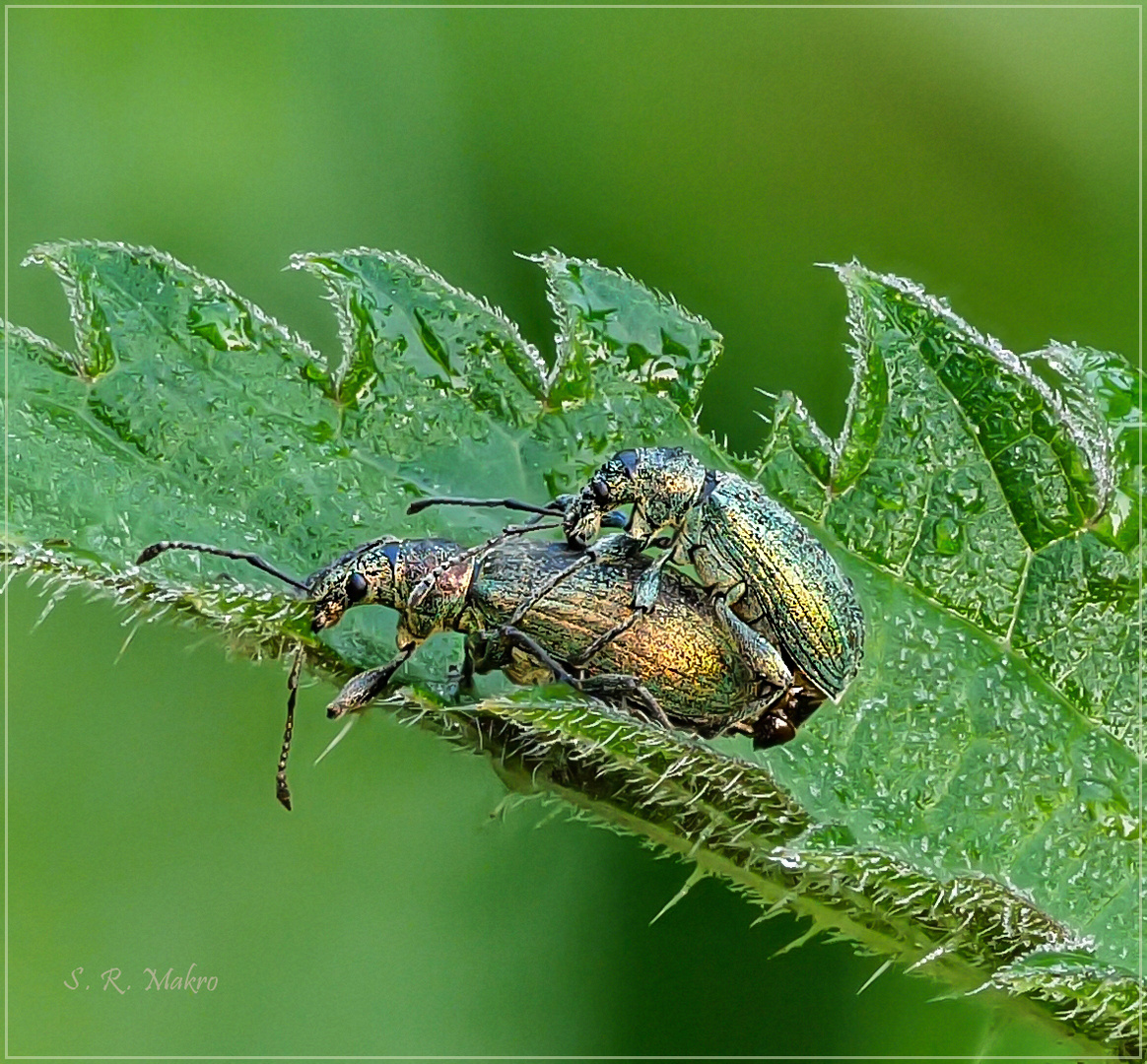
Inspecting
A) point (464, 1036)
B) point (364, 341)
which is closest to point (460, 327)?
point (364, 341)

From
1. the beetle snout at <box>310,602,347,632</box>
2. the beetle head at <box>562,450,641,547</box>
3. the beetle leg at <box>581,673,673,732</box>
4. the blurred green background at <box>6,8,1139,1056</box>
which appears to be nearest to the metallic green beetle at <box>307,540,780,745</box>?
the beetle leg at <box>581,673,673,732</box>

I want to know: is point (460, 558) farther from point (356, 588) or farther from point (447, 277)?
point (447, 277)

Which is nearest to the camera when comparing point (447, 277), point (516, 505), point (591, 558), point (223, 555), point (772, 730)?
point (223, 555)

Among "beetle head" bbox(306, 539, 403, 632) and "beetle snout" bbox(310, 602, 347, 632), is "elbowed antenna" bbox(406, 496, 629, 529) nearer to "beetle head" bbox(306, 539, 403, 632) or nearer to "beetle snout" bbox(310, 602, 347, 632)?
"beetle head" bbox(306, 539, 403, 632)

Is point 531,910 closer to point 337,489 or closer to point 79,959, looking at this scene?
point 79,959

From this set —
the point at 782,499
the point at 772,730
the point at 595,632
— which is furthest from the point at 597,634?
the point at 782,499

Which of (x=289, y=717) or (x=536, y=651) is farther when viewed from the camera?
(x=289, y=717)

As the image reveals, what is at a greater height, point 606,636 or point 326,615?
point 606,636
